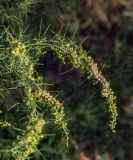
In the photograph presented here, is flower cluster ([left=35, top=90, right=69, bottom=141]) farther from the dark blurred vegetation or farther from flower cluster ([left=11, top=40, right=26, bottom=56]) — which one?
the dark blurred vegetation

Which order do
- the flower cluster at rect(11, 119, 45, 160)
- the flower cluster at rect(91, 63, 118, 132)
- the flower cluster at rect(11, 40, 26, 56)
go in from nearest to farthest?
1. the flower cluster at rect(11, 119, 45, 160)
2. the flower cluster at rect(11, 40, 26, 56)
3. the flower cluster at rect(91, 63, 118, 132)

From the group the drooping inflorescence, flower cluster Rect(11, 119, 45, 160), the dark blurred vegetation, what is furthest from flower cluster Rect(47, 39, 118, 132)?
the dark blurred vegetation

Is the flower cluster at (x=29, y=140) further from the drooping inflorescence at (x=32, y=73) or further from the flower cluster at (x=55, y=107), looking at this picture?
the flower cluster at (x=55, y=107)

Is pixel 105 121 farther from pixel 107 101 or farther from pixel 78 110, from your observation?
pixel 107 101

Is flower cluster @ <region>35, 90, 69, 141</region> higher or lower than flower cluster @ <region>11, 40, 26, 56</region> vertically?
lower

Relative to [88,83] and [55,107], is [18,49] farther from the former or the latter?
[88,83]

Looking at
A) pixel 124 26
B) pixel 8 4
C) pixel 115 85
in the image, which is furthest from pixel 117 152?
pixel 8 4

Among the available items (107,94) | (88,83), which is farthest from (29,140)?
(88,83)
